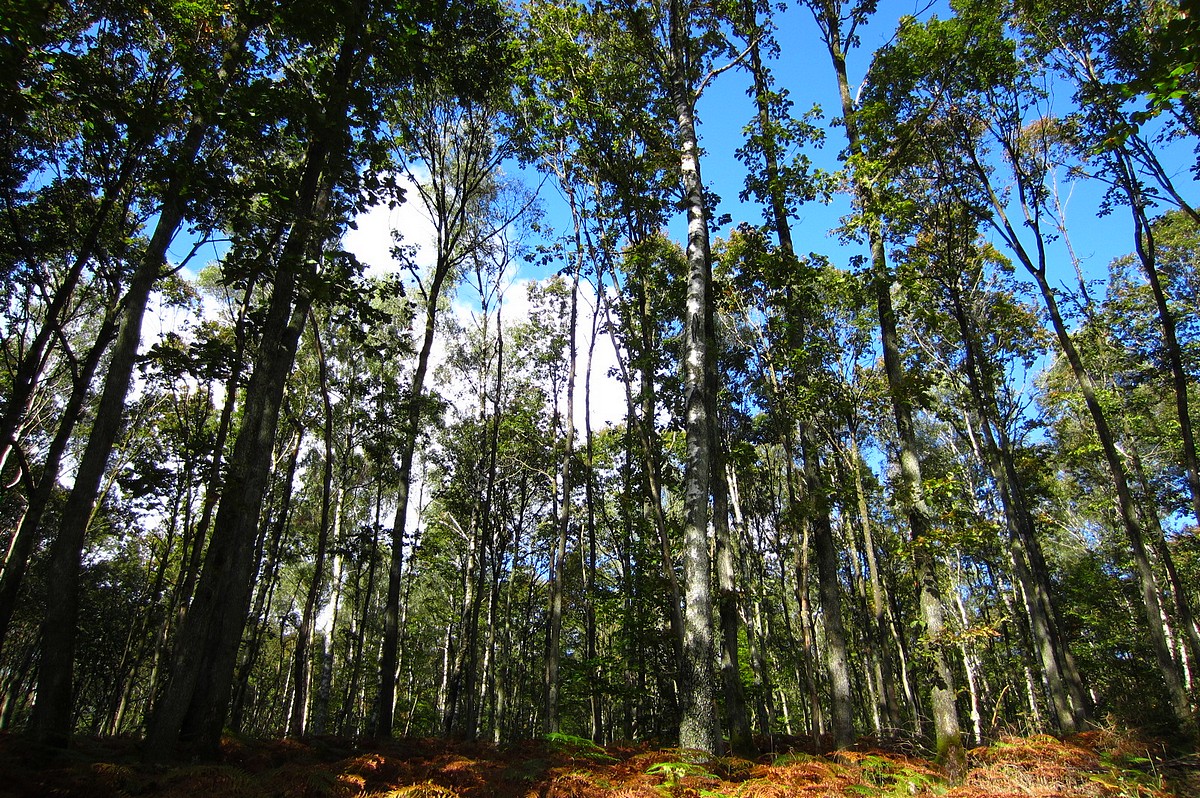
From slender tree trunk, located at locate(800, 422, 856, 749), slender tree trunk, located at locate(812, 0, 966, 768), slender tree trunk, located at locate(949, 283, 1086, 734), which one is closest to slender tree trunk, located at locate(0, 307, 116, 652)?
slender tree trunk, located at locate(800, 422, 856, 749)

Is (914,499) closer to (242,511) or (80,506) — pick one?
→ (242,511)

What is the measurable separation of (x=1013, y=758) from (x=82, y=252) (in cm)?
1338

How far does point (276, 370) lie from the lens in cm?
653

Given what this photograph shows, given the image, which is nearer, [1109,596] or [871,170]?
[871,170]

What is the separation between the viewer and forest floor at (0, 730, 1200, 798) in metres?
3.75

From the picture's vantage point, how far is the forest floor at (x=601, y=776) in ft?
12.3

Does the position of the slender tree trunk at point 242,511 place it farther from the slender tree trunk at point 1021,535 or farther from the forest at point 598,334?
the slender tree trunk at point 1021,535

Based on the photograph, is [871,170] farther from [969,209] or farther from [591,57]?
[591,57]

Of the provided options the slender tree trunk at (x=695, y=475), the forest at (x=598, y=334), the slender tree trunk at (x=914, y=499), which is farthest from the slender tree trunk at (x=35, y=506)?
the slender tree trunk at (x=914, y=499)

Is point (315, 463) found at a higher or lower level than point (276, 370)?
higher

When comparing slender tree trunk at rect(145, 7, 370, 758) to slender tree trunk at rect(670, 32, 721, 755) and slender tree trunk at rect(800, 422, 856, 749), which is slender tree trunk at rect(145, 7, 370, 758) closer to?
slender tree trunk at rect(670, 32, 721, 755)

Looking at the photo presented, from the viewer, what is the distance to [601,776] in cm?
448

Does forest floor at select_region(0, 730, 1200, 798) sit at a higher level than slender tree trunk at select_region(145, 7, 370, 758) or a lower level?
lower

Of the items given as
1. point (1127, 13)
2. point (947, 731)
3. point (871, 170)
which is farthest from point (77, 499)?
point (1127, 13)
